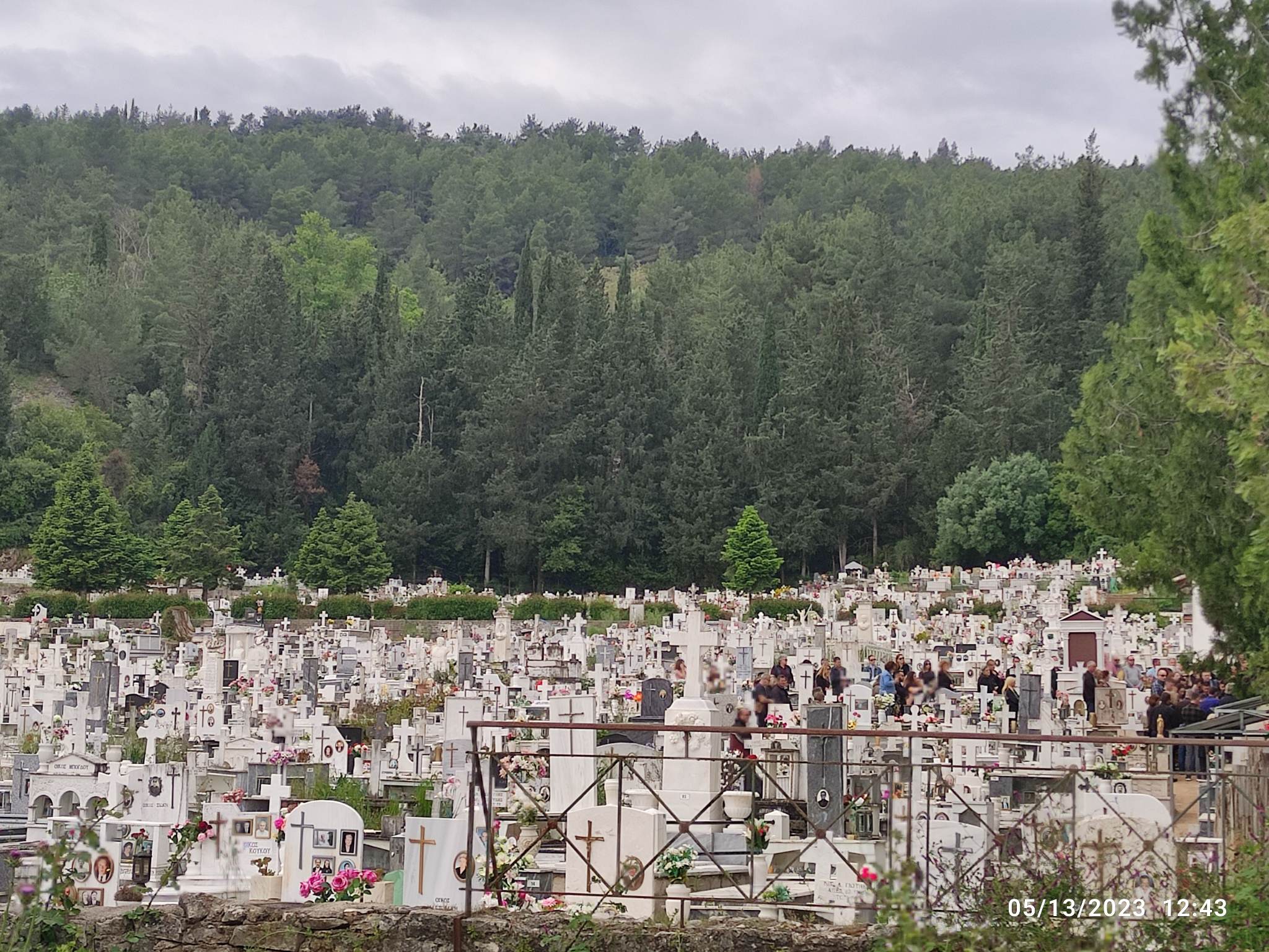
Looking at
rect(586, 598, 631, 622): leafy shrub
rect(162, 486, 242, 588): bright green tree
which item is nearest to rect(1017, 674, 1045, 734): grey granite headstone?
rect(586, 598, 631, 622): leafy shrub

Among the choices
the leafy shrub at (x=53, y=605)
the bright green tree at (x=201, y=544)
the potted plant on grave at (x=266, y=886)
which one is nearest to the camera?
the potted plant on grave at (x=266, y=886)

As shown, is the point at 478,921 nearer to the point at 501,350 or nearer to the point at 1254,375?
the point at 1254,375

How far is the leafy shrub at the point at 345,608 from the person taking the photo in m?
37.9

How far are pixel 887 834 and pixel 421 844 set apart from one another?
2.77 m

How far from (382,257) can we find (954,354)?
35.0 m

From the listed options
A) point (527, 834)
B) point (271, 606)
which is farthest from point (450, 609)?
point (527, 834)

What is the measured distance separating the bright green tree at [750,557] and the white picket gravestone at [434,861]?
110 feet

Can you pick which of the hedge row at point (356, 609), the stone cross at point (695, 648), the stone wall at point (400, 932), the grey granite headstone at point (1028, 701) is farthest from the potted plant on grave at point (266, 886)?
the hedge row at point (356, 609)

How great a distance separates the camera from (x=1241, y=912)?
618 centimetres

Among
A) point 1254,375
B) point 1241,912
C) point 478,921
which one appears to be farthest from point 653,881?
point 1254,375

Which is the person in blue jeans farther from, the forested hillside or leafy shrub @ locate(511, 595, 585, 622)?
the forested hillside

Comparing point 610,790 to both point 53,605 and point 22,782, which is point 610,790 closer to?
point 22,782

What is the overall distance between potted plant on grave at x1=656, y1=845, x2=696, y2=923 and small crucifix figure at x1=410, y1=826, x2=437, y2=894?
1.39 m

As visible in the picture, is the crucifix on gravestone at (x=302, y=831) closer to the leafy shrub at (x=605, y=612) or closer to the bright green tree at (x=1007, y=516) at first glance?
the leafy shrub at (x=605, y=612)
